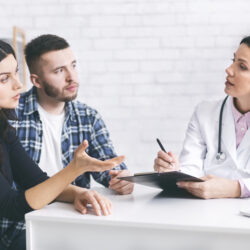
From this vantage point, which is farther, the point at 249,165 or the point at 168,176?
the point at 249,165

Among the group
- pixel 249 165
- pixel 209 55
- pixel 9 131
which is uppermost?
pixel 209 55

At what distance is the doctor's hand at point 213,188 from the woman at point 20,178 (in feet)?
1.02

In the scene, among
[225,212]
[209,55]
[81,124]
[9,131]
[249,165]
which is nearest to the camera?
[225,212]

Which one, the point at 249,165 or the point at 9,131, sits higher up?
the point at 9,131

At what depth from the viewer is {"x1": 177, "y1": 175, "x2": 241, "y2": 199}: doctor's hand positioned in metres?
1.49

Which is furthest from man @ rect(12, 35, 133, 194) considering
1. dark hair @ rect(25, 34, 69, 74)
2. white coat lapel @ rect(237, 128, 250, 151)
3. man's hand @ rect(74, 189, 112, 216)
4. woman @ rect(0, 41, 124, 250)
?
man's hand @ rect(74, 189, 112, 216)

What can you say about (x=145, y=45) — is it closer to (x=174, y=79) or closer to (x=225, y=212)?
(x=174, y=79)

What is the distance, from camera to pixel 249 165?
73.1 inches

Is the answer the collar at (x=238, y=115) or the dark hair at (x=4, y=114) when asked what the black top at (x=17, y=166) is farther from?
the collar at (x=238, y=115)

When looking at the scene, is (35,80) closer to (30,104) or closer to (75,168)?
(30,104)

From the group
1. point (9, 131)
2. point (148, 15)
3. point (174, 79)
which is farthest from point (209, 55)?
point (9, 131)

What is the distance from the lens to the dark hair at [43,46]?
226cm

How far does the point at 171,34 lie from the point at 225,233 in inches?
88.1

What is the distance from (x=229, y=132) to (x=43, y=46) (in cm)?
98
